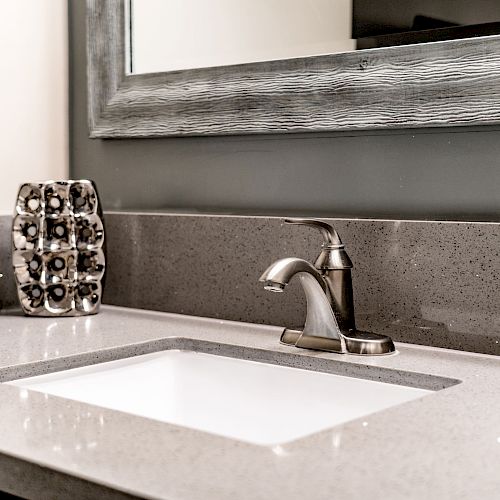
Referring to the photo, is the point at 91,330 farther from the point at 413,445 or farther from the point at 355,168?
the point at 413,445

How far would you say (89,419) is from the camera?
27.2 inches

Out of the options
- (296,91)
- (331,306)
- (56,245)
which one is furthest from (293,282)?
(56,245)

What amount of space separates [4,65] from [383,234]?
706 mm

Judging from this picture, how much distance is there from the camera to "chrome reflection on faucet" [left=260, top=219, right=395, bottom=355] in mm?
961

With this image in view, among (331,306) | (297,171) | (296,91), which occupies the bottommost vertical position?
(331,306)

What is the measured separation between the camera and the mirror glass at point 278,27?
1001 millimetres

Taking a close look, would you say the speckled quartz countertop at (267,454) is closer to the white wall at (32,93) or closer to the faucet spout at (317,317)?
the faucet spout at (317,317)

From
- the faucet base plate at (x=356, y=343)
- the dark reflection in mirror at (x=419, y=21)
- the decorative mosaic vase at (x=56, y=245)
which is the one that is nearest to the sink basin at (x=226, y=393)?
the faucet base plate at (x=356, y=343)

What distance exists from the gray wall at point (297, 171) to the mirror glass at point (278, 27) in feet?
0.38

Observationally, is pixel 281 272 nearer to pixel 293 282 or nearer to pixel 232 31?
pixel 293 282

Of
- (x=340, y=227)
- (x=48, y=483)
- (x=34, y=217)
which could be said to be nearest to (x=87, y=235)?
(x=34, y=217)

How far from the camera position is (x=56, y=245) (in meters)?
1.22

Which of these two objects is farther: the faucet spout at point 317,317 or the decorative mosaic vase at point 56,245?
the decorative mosaic vase at point 56,245

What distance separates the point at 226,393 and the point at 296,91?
41cm
